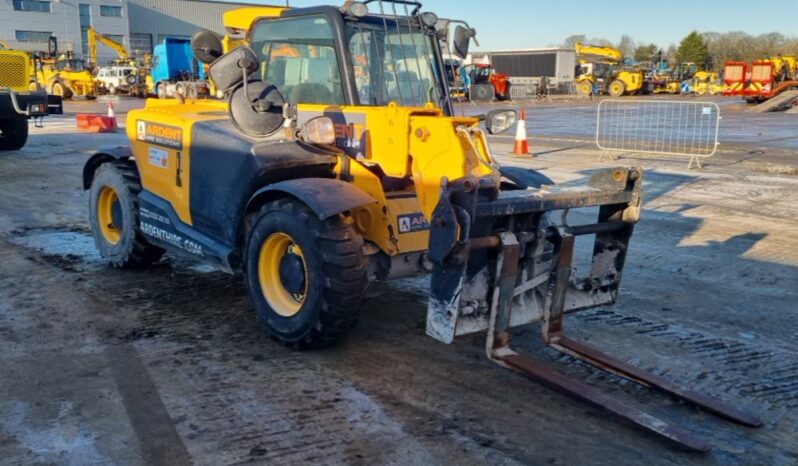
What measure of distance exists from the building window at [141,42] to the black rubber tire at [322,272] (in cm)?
6927

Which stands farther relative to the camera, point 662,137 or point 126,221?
point 662,137

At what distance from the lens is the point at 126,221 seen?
6270mm

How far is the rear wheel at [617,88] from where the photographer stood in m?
46.8

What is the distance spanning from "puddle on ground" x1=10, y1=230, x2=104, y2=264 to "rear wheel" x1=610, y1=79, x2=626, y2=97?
143 feet

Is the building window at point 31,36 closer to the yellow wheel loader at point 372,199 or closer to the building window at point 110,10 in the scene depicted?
the building window at point 110,10

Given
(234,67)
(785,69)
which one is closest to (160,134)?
(234,67)

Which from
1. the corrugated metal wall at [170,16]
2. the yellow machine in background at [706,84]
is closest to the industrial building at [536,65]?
the yellow machine in background at [706,84]

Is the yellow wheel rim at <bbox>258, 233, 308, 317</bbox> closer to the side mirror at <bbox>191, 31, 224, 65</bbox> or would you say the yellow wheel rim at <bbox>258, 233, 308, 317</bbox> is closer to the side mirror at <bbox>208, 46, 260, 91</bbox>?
the side mirror at <bbox>208, 46, 260, 91</bbox>

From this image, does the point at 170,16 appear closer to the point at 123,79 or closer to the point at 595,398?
the point at 123,79

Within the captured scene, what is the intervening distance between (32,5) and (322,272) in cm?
6671

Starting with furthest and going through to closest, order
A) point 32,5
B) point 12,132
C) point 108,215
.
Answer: point 32,5 < point 12,132 < point 108,215

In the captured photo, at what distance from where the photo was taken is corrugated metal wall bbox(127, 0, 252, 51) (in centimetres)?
6862

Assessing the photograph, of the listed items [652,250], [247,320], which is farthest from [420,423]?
[652,250]

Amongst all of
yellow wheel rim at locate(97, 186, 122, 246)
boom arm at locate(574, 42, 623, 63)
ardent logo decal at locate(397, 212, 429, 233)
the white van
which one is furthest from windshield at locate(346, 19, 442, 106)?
boom arm at locate(574, 42, 623, 63)
